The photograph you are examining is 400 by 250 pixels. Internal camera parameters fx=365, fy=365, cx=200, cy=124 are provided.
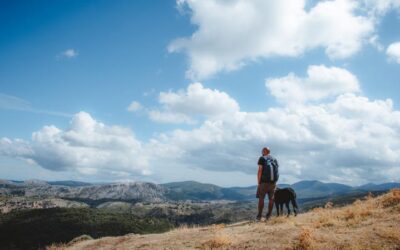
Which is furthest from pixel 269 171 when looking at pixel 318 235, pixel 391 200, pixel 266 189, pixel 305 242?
pixel 305 242

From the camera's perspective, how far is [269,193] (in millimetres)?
17641

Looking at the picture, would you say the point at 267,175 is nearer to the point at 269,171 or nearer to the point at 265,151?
the point at 269,171

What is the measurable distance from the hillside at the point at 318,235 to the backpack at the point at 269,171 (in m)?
2.31

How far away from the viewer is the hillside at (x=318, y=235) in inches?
415

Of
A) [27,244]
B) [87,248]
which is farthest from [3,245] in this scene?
[87,248]

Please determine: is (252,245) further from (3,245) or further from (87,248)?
(3,245)

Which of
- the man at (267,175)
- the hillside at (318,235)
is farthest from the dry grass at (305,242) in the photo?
the man at (267,175)

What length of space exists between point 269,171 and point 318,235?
19.9 feet

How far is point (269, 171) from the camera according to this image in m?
17.3

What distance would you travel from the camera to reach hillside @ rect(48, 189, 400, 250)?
10.5 m

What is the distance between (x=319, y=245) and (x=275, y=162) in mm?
7312

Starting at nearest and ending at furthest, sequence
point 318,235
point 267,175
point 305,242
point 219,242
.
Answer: point 305,242, point 318,235, point 219,242, point 267,175

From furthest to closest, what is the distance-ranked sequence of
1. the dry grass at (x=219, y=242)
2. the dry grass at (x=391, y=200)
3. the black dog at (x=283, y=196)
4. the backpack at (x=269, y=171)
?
1. the black dog at (x=283, y=196)
2. the backpack at (x=269, y=171)
3. the dry grass at (x=391, y=200)
4. the dry grass at (x=219, y=242)

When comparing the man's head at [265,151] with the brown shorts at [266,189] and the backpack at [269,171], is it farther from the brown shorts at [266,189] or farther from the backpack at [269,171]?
the brown shorts at [266,189]
